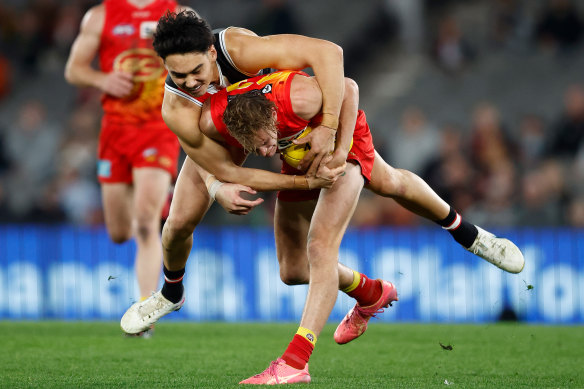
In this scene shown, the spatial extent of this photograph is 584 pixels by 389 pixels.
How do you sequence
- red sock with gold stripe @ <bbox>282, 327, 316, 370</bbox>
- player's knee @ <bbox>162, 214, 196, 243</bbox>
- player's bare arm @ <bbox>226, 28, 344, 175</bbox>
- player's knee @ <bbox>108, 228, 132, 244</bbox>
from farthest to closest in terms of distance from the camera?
1. player's knee @ <bbox>108, 228, 132, 244</bbox>
2. player's knee @ <bbox>162, 214, 196, 243</bbox>
3. player's bare arm @ <bbox>226, 28, 344, 175</bbox>
4. red sock with gold stripe @ <bbox>282, 327, 316, 370</bbox>

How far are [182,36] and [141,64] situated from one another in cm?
264

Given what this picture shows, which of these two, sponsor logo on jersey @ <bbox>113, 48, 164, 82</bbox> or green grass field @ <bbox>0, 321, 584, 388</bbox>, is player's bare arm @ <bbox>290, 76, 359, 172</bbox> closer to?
green grass field @ <bbox>0, 321, 584, 388</bbox>

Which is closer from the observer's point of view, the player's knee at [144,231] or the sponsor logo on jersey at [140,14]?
the player's knee at [144,231]

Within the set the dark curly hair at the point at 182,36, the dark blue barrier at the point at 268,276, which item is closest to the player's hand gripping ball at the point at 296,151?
the dark curly hair at the point at 182,36

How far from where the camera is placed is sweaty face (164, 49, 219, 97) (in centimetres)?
484

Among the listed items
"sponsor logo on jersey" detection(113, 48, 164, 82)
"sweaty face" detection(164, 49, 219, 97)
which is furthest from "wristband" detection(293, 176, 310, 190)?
"sponsor logo on jersey" detection(113, 48, 164, 82)

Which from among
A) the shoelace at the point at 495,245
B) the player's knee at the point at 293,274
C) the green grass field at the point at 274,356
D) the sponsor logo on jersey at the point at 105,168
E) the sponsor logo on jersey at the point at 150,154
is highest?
the sponsor logo on jersey at the point at 150,154

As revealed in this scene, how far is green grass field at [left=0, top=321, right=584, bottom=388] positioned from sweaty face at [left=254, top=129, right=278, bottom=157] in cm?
121

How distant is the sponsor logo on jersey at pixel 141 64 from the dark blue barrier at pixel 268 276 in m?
2.80

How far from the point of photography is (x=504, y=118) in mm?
13359

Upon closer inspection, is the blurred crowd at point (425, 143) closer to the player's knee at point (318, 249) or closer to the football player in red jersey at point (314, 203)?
the football player in red jersey at point (314, 203)

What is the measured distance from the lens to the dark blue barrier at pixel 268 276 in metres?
9.13

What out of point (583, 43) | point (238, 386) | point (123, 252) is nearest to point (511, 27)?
point (583, 43)

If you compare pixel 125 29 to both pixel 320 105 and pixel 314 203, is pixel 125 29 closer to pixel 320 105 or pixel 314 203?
pixel 314 203
